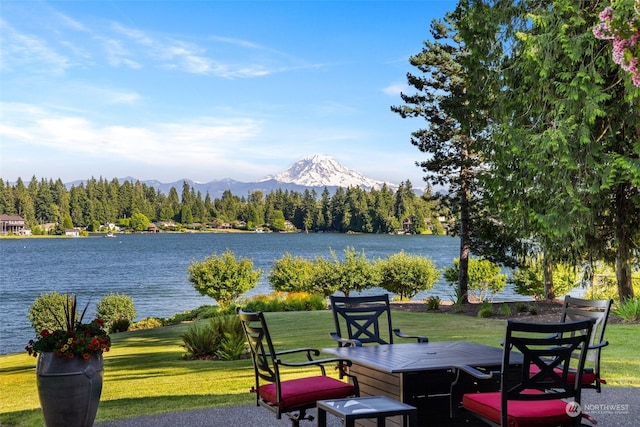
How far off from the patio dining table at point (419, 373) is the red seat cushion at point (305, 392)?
0.74 feet

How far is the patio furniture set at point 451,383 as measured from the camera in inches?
157

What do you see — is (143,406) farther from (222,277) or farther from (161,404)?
(222,277)

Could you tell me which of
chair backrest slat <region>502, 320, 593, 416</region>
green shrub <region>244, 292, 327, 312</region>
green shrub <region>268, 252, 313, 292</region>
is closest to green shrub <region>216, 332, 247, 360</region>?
chair backrest slat <region>502, 320, 593, 416</region>

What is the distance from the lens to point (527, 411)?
4.04m

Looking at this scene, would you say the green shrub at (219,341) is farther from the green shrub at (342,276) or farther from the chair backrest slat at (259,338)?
the green shrub at (342,276)

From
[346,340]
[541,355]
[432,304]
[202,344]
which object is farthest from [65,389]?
[432,304]

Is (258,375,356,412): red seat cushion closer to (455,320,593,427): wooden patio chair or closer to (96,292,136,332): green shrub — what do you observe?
(455,320,593,427): wooden patio chair

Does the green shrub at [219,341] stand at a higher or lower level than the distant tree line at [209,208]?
lower

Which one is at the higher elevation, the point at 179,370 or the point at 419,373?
the point at 419,373

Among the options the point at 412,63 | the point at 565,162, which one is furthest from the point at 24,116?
the point at 565,162

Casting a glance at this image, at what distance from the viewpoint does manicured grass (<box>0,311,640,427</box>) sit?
7.19 metres

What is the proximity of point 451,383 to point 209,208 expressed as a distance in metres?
139

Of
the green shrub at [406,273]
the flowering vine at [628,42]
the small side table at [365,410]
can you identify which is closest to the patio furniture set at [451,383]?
the small side table at [365,410]

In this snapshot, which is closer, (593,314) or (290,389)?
(290,389)
